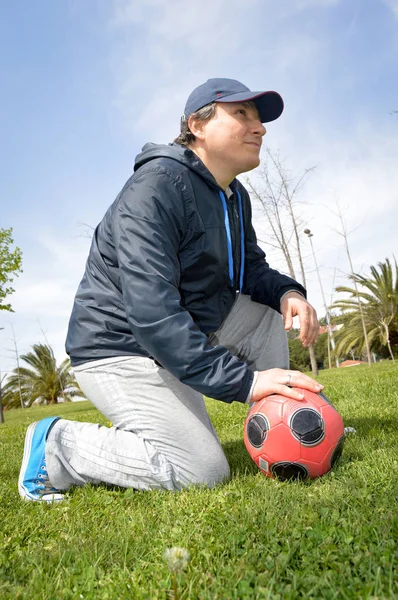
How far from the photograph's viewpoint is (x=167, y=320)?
2912 mm

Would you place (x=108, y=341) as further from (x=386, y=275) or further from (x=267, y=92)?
(x=386, y=275)

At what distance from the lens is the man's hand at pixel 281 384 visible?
3012 millimetres

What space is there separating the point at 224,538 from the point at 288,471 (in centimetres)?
101

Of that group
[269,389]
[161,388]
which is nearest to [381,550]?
[269,389]

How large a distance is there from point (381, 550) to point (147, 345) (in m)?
1.62

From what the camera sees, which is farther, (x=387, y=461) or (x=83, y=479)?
(x=83, y=479)

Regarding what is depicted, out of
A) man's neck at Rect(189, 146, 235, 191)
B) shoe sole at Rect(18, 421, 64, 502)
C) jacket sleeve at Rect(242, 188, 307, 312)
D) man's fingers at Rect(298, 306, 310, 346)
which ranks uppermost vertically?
man's neck at Rect(189, 146, 235, 191)

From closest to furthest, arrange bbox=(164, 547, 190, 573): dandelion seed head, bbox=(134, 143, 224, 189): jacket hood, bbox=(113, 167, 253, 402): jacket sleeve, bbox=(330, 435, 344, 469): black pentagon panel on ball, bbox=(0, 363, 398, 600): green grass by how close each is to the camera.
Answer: bbox=(164, 547, 190, 573): dandelion seed head → bbox=(0, 363, 398, 600): green grass → bbox=(113, 167, 253, 402): jacket sleeve → bbox=(330, 435, 344, 469): black pentagon panel on ball → bbox=(134, 143, 224, 189): jacket hood

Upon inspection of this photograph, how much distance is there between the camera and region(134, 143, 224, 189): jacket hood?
3.62 meters

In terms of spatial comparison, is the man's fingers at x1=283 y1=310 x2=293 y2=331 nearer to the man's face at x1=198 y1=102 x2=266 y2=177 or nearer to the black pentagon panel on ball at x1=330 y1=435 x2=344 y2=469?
the black pentagon panel on ball at x1=330 y1=435 x2=344 y2=469

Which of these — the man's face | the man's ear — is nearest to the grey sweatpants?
the man's face

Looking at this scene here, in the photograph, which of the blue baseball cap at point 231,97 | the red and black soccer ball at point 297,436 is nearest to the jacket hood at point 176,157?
the blue baseball cap at point 231,97

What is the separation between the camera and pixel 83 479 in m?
3.34

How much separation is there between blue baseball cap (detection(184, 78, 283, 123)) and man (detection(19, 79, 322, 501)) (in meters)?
0.01
